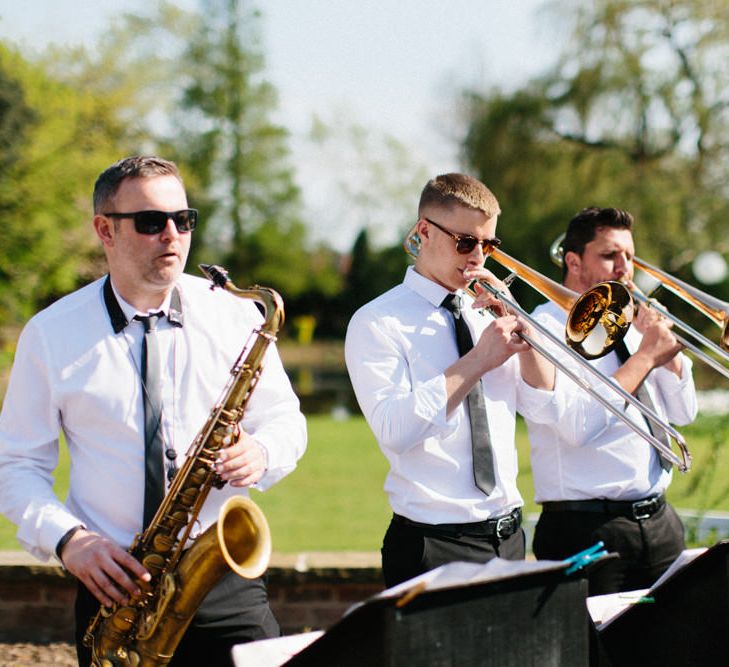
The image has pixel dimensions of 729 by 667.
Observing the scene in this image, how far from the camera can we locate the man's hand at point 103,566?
2834mm

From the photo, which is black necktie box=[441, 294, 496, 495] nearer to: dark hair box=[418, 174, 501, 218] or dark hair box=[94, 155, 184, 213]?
dark hair box=[418, 174, 501, 218]

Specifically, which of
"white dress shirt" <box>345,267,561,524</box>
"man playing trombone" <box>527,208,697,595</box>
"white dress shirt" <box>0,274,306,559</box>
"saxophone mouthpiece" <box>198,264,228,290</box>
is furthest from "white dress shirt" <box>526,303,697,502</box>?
"saxophone mouthpiece" <box>198,264,228,290</box>

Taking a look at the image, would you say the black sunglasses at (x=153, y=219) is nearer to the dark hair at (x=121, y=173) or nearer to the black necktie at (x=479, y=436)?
the dark hair at (x=121, y=173)

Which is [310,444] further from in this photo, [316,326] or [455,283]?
[316,326]

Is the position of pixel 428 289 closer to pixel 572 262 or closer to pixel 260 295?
pixel 260 295

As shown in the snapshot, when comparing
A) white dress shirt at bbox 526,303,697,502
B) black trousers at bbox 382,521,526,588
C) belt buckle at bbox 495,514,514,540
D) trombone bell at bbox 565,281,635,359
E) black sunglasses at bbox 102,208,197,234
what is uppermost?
black sunglasses at bbox 102,208,197,234

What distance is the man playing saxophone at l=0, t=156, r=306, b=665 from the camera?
9.91 ft

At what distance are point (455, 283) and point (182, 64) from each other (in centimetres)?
4448

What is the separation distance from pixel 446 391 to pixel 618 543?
1316 millimetres

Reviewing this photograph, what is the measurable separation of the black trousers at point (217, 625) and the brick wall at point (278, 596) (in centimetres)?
208

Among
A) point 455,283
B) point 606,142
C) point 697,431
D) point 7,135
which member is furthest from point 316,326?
point 455,283

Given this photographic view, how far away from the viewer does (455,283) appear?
3.68 metres

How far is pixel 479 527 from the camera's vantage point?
3510 millimetres

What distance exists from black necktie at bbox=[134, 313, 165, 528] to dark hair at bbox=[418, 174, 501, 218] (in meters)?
1.24
